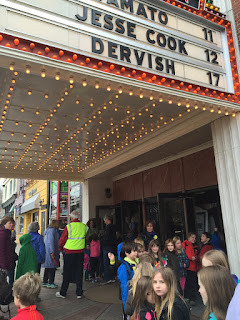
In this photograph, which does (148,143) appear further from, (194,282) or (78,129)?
(194,282)

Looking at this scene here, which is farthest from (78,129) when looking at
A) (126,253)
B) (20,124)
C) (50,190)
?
(50,190)

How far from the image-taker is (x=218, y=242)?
6.76m

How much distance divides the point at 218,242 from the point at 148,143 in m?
3.42

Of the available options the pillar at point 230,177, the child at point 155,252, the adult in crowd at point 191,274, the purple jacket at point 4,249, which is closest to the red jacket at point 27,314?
the child at point 155,252

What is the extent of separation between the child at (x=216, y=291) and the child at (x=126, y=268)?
1.59 metres

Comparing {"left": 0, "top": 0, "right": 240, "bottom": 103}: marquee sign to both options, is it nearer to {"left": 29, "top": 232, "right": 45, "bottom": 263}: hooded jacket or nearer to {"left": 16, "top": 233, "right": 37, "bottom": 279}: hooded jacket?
{"left": 16, "top": 233, "right": 37, "bottom": 279}: hooded jacket

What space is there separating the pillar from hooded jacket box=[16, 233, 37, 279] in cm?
407

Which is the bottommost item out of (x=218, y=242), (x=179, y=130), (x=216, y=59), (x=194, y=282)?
(x=194, y=282)

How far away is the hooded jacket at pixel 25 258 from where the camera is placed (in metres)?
5.60

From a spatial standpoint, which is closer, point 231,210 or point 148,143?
point 231,210

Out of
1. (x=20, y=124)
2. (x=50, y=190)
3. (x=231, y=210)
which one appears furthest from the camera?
(x=50, y=190)

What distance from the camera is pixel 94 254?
321 inches

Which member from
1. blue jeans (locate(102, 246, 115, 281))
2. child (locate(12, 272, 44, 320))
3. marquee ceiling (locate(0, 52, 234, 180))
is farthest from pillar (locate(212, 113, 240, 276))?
child (locate(12, 272, 44, 320))

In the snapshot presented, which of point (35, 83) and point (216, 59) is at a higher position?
point (216, 59)
